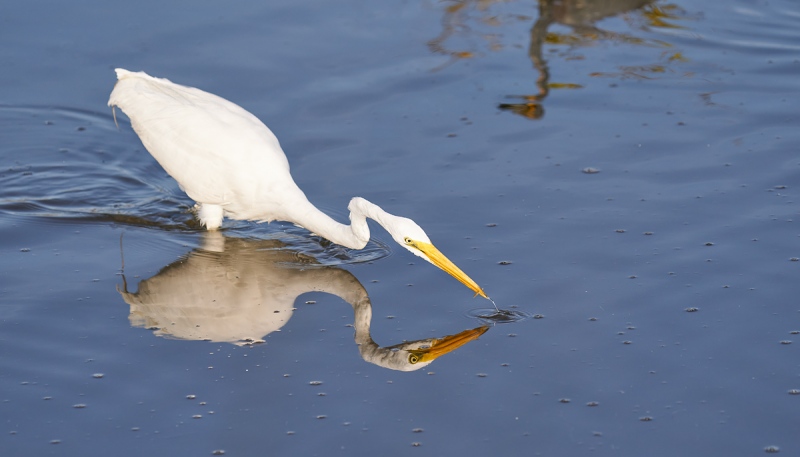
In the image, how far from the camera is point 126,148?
9320 mm

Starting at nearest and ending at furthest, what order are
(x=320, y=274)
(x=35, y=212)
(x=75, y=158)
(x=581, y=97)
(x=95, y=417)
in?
(x=95, y=417) < (x=320, y=274) < (x=35, y=212) < (x=75, y=158) < (x=581, y=97)

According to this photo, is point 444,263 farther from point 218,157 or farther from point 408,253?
point 218,157

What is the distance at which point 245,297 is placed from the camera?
A: 705 centimetres

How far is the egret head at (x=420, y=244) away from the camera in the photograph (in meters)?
6.64

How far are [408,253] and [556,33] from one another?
5.74 metres

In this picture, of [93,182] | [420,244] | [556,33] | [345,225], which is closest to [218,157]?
[345,225]

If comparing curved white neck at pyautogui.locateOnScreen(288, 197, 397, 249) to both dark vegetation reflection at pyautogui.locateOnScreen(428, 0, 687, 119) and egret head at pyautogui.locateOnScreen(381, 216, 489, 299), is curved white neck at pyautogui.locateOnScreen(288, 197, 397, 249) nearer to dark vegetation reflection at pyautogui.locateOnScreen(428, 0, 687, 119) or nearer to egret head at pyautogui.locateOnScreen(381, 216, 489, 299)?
egret head at pyautogui.locateOnScreen(381, 216, 489, 299)

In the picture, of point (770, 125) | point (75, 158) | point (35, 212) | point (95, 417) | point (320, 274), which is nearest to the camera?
point (95, 417)

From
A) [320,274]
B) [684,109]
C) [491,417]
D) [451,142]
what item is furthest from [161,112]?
[684,109]

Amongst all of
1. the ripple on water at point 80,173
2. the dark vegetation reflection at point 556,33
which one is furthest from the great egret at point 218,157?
the dark vegetation reflection at point 556,33

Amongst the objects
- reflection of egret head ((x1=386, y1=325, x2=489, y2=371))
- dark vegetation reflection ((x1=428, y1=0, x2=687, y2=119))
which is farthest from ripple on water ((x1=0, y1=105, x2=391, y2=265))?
dark vegetation reflection ((x1=428, y1=0, x2=687, y2=119))

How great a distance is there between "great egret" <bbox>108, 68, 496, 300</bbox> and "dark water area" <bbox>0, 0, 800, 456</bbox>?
0.27 m

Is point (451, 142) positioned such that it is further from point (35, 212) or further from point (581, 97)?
point (35, 212)

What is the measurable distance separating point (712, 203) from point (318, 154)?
336 centimetres
